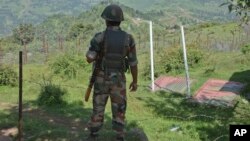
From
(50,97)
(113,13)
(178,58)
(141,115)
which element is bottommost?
(141,115)

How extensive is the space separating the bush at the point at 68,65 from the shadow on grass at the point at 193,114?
4.13 metres

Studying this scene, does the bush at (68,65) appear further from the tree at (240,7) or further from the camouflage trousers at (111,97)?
the camouflage trousers at (111,97)

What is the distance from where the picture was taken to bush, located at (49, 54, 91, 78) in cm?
1683

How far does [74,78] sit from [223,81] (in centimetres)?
559

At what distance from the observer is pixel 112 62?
634cm

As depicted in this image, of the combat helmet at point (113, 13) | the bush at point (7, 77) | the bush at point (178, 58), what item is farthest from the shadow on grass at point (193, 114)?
the bush at point (7, 77)

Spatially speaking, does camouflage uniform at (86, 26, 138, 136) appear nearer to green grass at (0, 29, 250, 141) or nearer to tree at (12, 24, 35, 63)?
green grass at (0, 29, 250, 141)

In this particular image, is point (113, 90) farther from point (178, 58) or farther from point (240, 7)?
point (178, 58)

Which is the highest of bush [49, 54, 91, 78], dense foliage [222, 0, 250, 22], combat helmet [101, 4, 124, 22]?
dense foliage [222, 0, 250, 22]

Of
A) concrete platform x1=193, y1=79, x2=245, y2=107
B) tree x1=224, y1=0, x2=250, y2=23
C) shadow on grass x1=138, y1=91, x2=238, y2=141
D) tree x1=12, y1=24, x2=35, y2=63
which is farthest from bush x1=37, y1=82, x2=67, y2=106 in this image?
tree x1=12, y1=24, x2=35, y2=63

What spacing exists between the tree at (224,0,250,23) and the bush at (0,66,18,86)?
9155 millimetres

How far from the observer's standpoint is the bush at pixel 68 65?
55.2 ft

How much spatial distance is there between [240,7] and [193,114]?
3.88 metres

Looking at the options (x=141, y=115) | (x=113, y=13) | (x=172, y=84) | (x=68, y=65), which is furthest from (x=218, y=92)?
(x=113, y=13)
